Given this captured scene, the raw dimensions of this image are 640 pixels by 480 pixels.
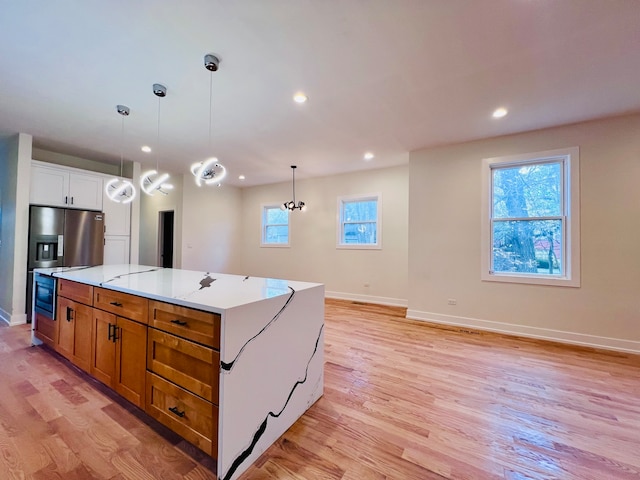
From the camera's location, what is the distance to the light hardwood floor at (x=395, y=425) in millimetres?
1429

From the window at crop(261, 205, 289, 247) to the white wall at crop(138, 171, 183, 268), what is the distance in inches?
81.4

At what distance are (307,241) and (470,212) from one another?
3.61m

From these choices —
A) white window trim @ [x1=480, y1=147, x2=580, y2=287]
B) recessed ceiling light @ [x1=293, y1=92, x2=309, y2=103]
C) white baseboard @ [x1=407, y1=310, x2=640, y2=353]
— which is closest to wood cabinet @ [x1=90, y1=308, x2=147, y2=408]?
recessed ceiling light @ [x1=293, y1=92, x2=309, y2=103]

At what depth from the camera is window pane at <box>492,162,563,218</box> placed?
3.51 m

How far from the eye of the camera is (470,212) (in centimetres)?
391

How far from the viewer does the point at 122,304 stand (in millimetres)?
1854

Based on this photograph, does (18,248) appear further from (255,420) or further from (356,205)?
(356,205)

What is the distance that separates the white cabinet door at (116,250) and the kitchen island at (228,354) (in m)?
3.45

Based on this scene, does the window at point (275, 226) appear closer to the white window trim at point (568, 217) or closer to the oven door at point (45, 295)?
the oven door at point (45, 295)

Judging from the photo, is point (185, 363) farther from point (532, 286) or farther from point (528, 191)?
point (528, 191)

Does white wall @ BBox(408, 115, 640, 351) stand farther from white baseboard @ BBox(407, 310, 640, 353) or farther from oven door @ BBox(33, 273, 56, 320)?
oven door @ BBox(33, 273, 56, 320)

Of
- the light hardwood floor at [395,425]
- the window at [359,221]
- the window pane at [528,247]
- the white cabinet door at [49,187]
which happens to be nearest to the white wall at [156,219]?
the white cabinet door at [49,187]

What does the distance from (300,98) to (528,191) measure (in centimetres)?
339

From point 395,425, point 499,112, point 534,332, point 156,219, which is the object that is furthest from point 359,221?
point 156,219
